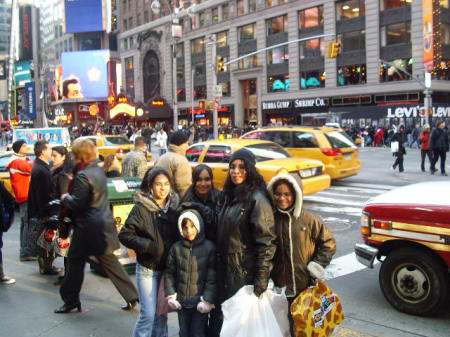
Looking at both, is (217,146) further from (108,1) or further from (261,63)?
(108,1)

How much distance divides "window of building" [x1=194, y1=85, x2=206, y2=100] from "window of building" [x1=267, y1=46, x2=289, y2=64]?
37.0ft

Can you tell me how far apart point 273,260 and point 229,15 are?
54955 mm

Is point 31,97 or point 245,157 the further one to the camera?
point 31,97

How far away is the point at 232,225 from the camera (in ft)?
11.7

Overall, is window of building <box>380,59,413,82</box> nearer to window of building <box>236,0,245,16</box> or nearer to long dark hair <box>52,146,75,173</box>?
window of building <box>236,0,245,16</box>

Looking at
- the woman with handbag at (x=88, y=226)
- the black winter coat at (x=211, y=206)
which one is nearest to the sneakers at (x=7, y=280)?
the woman with handbag at (x=88, y=226)

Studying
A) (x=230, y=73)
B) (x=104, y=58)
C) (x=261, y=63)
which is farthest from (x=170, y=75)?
(x=104, y=58)

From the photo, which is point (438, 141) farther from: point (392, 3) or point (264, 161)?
point (392, 3)

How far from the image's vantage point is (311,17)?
47219mm

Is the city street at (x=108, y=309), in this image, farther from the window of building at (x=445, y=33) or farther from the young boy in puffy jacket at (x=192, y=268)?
the window of building at (x=445, y=33)

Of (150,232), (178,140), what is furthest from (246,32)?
(150,232)

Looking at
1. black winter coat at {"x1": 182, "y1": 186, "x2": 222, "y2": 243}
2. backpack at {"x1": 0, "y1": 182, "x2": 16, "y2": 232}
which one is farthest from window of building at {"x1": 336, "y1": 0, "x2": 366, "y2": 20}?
black winter coat at {"x1": 182, "y1": 186, "x2": 222, "y2": 243}

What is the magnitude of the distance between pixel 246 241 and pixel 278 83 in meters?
49.1

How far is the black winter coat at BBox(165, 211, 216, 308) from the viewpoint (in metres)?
3.67
